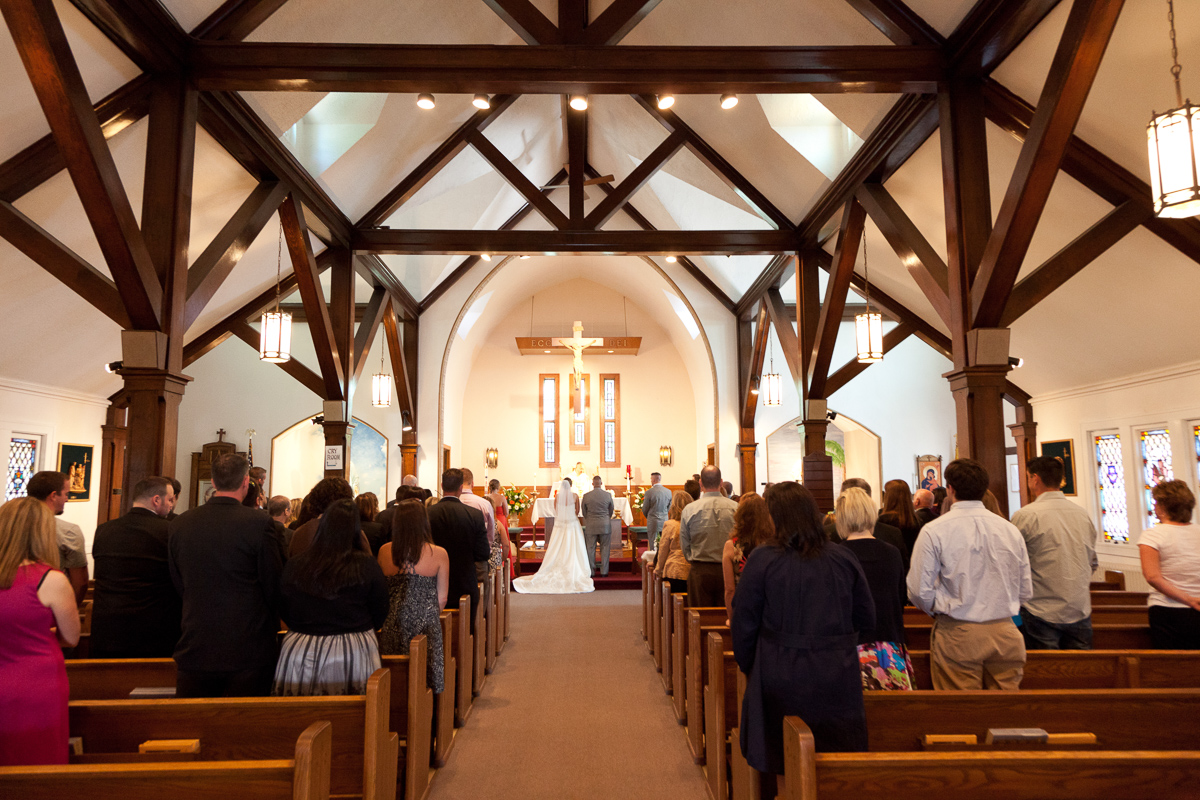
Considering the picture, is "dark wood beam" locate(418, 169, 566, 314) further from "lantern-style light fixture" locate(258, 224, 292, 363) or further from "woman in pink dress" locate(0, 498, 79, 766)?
"woman in pink dress" locate(0, 498, 79, 766)

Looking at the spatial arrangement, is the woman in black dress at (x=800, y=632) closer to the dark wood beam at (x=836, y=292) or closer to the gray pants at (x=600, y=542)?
the dark wood beam at (x=836, y=292)

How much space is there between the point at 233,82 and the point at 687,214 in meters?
7.05

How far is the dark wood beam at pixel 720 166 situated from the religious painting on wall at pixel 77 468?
7.41 meters

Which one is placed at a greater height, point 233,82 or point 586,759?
point 233,82

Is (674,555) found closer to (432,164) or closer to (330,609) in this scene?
(330,609)

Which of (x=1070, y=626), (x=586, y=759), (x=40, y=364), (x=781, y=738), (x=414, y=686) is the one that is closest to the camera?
(x=781, y=738)

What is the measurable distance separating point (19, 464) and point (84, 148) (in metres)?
5.53

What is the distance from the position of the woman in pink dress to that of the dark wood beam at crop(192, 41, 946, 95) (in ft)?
11.5

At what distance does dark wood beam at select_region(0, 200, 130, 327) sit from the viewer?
4578mm

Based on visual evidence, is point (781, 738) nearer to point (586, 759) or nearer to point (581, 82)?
point (586, 759)

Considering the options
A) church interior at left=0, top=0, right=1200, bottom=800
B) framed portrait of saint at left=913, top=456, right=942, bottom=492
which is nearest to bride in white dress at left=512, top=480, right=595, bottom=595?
church interior at left=0, top=0, right=1200, bottom=800

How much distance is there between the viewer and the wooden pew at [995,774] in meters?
1.96

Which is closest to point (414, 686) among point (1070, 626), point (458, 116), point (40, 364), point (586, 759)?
point (586, 759)

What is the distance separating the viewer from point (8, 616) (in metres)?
2.31
